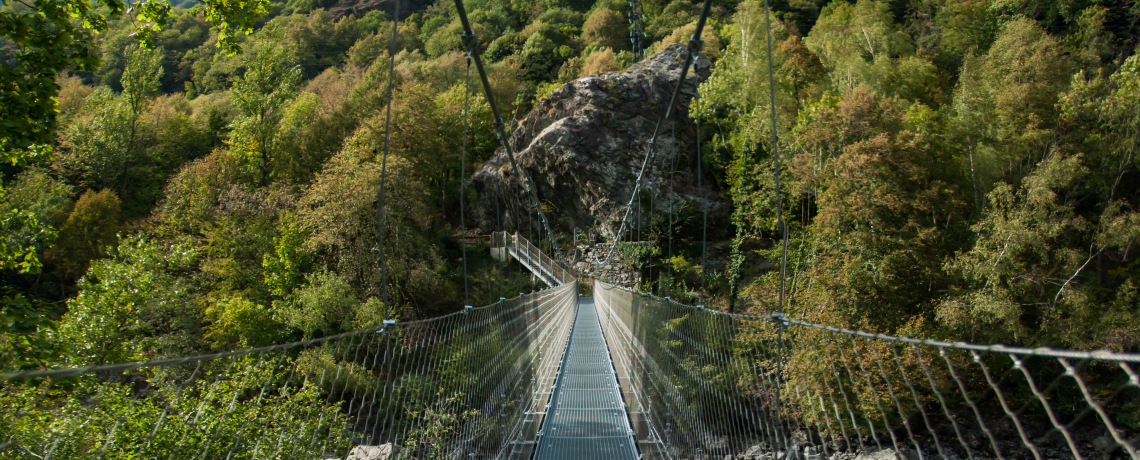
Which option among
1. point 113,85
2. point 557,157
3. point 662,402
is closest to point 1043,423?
point 662,402

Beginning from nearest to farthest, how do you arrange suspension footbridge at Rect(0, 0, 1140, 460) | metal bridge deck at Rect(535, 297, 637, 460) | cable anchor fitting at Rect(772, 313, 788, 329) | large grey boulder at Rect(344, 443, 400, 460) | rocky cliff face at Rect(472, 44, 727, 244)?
cable anchor fitting at Rect(772, 313, 788, 329) < suspension footbridge at Rect(0, 0, 1140, 460) < large grey boulder at Rect(344, 443, 400, 460) < metal bridge deck at Rect(535, 297, 637, 460) < rocky cliff face at Rect(472, 44, 727, 244)

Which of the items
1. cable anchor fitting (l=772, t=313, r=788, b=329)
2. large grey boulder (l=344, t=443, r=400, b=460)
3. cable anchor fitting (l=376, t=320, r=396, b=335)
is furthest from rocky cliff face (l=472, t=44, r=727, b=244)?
cable anchor fitting (l=376, t=320, r=396, b=335)

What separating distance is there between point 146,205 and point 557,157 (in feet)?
46.6

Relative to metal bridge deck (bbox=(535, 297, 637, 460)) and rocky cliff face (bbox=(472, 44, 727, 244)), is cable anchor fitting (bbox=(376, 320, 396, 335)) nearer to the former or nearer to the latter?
metal bridge deck (bbox=(535, 297, 637, 460))

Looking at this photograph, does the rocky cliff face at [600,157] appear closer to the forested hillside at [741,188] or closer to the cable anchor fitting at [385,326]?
the forested hillside at [741,188]

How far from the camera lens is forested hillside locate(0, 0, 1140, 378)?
11570 mm

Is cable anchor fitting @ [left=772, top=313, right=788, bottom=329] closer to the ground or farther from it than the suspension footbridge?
farther from it

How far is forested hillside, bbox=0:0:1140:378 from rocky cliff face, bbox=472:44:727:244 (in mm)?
1184

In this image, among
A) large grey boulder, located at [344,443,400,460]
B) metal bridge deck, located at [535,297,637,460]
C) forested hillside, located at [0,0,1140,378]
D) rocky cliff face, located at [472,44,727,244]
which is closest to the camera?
large grey boulder, located at [344,443,400,460]

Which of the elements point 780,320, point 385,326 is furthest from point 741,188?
point 385,326

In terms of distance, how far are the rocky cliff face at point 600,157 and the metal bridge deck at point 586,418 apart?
13.4 meters

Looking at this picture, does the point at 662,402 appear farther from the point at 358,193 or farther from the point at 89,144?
the point at 89,144

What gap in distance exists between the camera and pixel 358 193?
14.6 m

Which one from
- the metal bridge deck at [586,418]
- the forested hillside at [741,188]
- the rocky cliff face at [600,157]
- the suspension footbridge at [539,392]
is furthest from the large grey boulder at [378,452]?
the rocky cliff face at [600,157]
